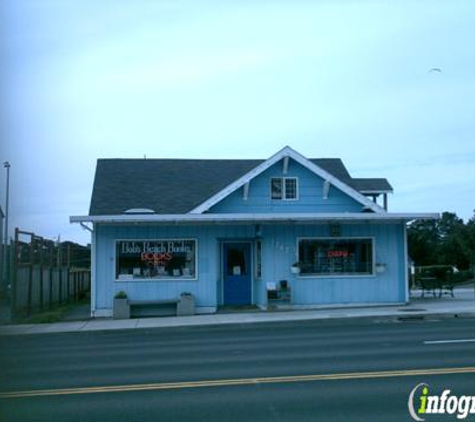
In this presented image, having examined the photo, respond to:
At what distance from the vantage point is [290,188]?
2409 cm

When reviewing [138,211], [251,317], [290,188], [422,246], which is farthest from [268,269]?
[422,246]

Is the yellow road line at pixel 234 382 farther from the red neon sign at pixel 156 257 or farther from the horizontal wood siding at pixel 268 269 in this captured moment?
the red neon sign at pixel 156 257

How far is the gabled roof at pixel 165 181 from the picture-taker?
24.0 m

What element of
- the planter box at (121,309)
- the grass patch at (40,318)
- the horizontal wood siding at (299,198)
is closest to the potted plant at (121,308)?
the planter box at (121,309)

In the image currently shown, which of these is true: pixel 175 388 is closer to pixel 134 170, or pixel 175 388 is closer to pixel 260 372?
pixel 260 372

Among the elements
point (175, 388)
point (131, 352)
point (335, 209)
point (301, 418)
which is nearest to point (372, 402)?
point (301, 418)

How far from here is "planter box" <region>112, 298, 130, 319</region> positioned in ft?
69.4

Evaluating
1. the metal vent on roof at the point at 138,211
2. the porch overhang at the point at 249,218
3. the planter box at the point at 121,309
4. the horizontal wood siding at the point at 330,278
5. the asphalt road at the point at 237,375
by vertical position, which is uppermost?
the metal vent on roof at the point at 138,211

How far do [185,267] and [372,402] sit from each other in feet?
47.9

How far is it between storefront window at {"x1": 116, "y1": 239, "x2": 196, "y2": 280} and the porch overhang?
2.36ft

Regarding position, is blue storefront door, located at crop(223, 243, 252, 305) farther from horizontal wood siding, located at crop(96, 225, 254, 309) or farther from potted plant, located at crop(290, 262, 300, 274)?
potted plant, located at crop(290, 262, 300, 274)

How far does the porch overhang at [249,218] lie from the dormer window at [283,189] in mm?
1771

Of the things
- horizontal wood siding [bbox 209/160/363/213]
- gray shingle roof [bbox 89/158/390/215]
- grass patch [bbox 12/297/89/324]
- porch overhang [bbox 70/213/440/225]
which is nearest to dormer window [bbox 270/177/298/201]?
horizontal wood siding [bbox 209/160/363/213]

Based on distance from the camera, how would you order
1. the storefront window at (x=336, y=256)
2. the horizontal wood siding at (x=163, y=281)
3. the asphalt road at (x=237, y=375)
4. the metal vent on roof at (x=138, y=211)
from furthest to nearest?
the metal vent on roof at (x=138, y=211), the storefront window at (x=336, y=256), the horizontal wood siding at (x=163, y=281), the asphalt road at (x=237, y=375)
